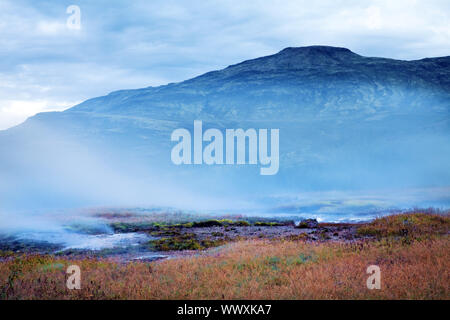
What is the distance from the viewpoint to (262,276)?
13320mm

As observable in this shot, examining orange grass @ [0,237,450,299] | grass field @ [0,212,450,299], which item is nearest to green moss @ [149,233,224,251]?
grass field @ [0,212,450,299]

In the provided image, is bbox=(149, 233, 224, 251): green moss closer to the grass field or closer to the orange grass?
the grass field

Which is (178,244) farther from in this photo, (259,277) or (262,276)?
(259,277)

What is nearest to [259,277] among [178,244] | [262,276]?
[262,276]

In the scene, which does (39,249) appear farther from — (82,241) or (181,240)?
(181,240)

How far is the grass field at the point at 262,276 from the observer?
35.5 feet

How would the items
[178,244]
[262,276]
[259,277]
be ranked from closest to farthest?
[259,277] < [262,276] < [178,244]

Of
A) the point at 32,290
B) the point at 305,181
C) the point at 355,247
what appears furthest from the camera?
the point at 305,181

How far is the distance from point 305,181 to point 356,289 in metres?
192

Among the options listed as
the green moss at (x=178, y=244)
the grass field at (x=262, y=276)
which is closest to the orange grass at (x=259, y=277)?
the grass field at (x=262, y=276)

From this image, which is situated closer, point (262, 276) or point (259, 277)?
point (259, 277)

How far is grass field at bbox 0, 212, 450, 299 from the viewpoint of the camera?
1083 cm
